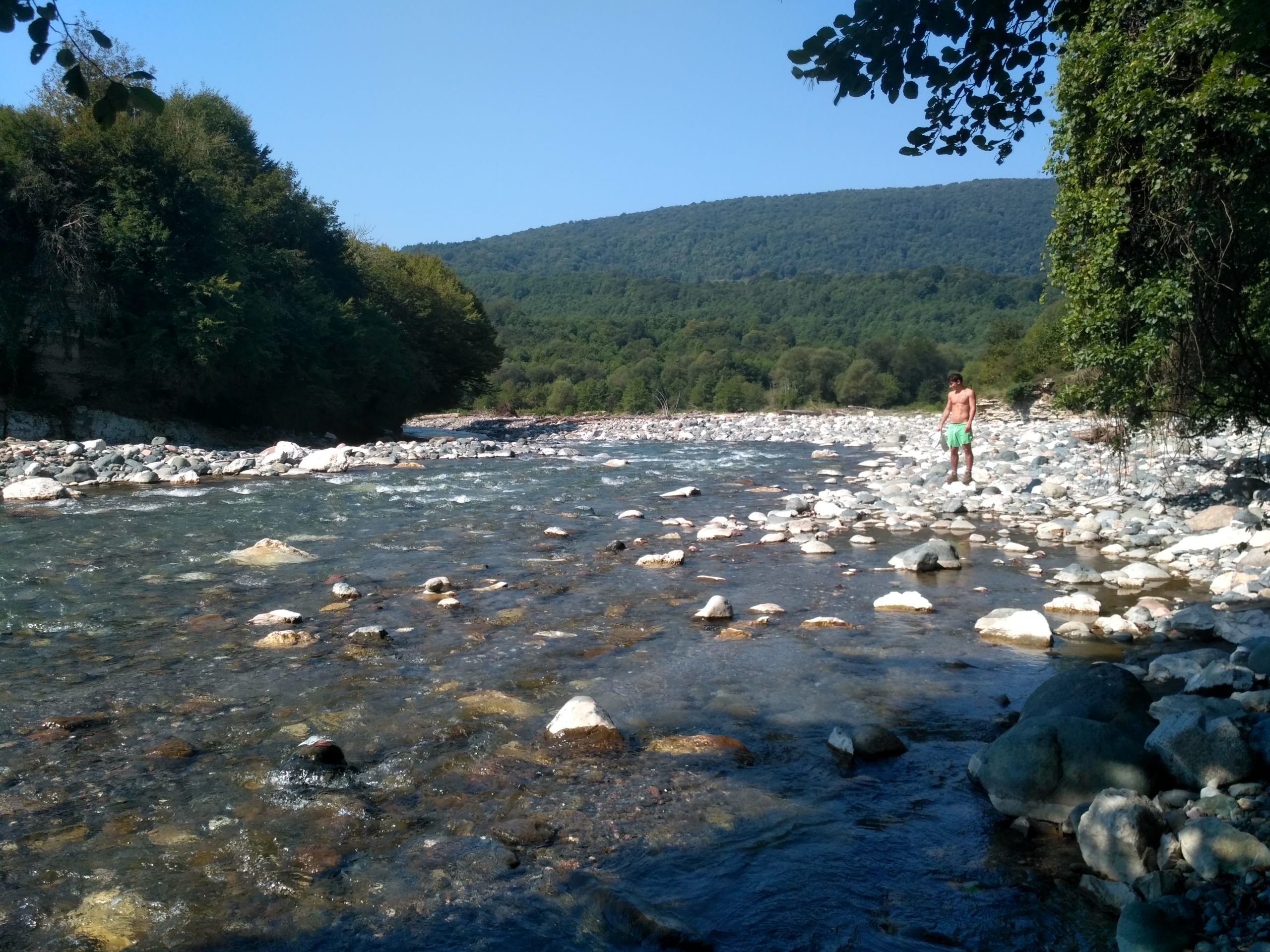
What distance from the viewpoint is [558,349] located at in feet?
286

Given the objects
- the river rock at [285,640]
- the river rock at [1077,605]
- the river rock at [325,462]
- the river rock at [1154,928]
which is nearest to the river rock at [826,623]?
the river rock at [1077,605]

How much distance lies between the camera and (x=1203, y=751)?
394 cm

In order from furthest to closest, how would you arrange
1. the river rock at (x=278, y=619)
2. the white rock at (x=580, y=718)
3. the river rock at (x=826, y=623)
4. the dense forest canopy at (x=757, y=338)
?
the dense forest canopy at (x=757, y=338)
the river rock at (x=278, y=619)
the river rock at (x=826, y=623)
the white rock at (x=580, y=718)

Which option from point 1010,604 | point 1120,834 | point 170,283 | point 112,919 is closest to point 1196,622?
point 1010,604

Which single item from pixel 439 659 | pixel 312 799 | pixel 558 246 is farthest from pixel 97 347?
pixel 558 246

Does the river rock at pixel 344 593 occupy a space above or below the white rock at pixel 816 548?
above

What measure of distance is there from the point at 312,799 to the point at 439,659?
2.20 meters

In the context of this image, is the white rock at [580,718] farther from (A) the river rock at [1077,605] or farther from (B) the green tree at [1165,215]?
(B) the green tree at [1165,215]

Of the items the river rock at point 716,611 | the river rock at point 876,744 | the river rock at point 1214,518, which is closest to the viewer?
the river rock at point 876,744

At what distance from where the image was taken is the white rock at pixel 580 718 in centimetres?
514

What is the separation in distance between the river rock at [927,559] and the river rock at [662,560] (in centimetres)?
223

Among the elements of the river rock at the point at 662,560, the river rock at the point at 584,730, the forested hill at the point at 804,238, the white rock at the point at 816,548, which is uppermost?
the forested hill at the point at 804,238

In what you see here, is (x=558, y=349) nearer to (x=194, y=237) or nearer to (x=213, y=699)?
(x=194, y=237)

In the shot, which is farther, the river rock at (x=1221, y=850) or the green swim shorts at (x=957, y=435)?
the green swim shorts at (x=957, y=435)
